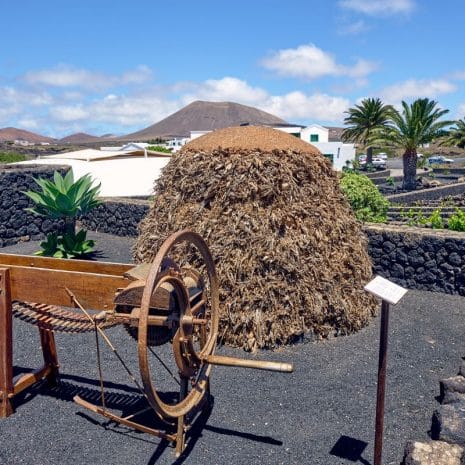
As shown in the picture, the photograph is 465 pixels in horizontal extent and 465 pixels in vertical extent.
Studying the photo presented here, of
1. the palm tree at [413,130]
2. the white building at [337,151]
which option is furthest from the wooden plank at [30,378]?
the white building at [337,151]

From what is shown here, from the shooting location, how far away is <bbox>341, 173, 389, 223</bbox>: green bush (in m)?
11.1

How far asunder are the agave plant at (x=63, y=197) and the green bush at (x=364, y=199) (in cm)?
538

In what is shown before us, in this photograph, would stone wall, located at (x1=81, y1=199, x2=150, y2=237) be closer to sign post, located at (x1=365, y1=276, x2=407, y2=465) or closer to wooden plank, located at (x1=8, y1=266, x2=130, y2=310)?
wooden plank, located at (x1=8, y1=266, x2=130, y2=310)

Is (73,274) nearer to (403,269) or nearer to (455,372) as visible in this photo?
(455,372)

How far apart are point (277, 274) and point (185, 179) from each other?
176 cm

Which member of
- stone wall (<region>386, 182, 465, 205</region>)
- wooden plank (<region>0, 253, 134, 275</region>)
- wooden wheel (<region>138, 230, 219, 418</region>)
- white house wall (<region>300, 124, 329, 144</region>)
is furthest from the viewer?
white house wall (<region>300, 124, 329, 144</region>)

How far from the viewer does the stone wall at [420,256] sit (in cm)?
796

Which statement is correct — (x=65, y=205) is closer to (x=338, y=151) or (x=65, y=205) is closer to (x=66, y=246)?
(x=66, y=246)

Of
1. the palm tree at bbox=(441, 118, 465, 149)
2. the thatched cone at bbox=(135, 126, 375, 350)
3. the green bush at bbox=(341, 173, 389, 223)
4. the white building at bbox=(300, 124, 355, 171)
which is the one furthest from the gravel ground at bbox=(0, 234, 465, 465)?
the white building at bbox=(300, 124, 355, 171)

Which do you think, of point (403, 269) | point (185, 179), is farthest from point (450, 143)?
point (185, 179)

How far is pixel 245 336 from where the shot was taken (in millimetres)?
6000

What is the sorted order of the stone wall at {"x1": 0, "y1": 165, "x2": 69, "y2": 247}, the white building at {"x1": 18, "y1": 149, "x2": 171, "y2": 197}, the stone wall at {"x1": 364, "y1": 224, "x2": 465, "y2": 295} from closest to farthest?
1. the stone wall at {"x1": 364, "y1": 224, "x2": 465, "y2": 295}
2. the stone wall at {"x1": 0, "y1": 165, "x2": 69, "y2": 247}
3. the white building at {"x1": 18, "y1": 149, "x2": 171, "y2": 197}

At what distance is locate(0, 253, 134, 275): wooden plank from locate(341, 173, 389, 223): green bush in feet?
24.2

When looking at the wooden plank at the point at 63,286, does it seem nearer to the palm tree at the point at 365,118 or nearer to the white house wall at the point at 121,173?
the white house wall at the point at 121,173
